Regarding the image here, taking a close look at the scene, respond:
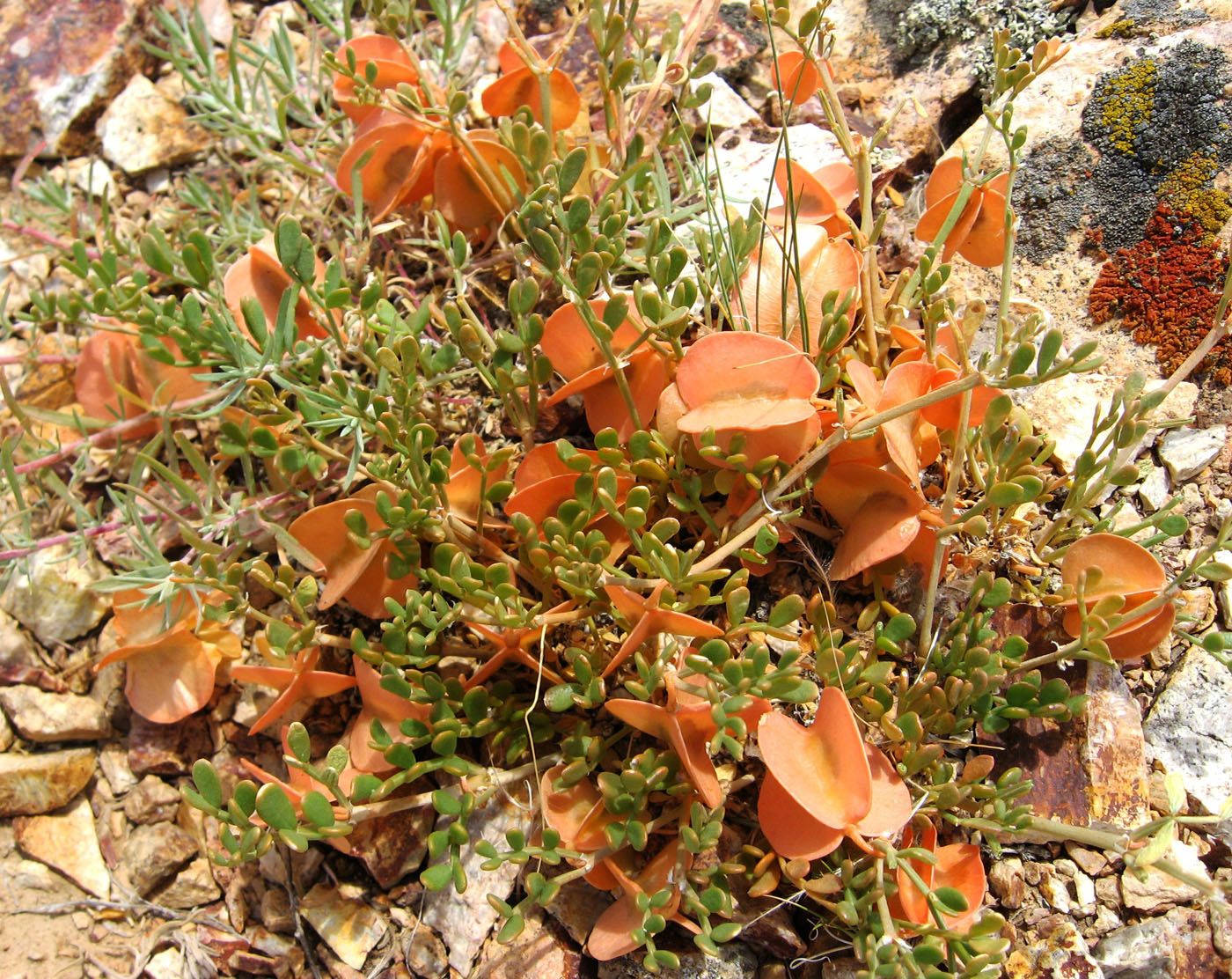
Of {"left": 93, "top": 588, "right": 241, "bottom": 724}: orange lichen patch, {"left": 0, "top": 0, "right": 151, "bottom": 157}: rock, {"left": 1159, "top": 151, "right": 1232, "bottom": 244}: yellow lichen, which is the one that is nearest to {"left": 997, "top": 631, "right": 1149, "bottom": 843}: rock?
{"left": 1159, "top": 151, "right": 1232, "bottom": 244}: yellow lichen

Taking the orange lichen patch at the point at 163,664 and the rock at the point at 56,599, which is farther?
the rock at the point at 56,599

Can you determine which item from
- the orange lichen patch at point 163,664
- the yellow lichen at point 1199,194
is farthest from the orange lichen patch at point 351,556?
the yellow lichen at point 1199,194

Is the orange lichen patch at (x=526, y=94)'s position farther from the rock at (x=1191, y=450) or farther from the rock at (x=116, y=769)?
the rock at (x=116, y=769)

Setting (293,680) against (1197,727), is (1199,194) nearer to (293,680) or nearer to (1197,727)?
(1197,727)

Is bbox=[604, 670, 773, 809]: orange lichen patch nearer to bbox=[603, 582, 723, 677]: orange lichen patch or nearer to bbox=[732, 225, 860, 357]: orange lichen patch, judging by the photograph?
bbox=[603, 582, 723, 677]: orange lichen patch

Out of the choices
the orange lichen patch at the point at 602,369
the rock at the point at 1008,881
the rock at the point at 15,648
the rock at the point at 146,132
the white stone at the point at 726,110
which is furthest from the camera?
the rock at the point at 146,132

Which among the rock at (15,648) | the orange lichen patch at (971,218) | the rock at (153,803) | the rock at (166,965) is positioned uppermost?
the orange lichen patch at (971,218)

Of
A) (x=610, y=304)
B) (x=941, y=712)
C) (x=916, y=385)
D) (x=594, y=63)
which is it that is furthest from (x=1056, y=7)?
(x=941, y=712)
